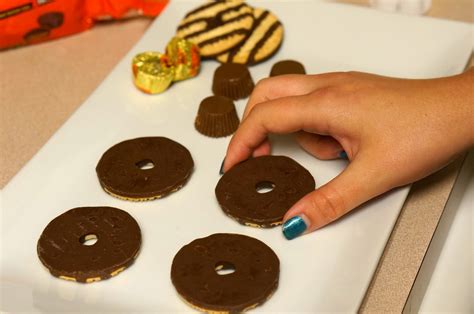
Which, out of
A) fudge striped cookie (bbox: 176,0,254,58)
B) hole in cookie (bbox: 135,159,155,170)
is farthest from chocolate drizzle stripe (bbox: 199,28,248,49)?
hole in cookie (bbox: 135,159,155,170)

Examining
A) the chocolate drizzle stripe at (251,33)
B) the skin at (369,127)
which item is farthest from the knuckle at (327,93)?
the chocolate drizzle stripe at (251,33)

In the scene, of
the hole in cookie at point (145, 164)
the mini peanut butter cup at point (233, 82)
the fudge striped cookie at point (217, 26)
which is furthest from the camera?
the fudge striped cookie at point (217, 26)

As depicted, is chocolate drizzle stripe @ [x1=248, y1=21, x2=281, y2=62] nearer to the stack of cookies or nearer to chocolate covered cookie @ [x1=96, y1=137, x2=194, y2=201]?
the stack of cookies

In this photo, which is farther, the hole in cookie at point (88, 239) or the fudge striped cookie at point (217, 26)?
the fudge striped cookie at point (217, 26)

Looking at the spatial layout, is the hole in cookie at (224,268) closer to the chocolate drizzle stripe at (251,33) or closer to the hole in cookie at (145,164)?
the hole in cookie at (145,164)

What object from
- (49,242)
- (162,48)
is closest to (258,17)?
(162,48)

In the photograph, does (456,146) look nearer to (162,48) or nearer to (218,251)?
(218,251)

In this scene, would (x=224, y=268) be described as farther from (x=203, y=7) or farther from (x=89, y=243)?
(x=203, y=7)
